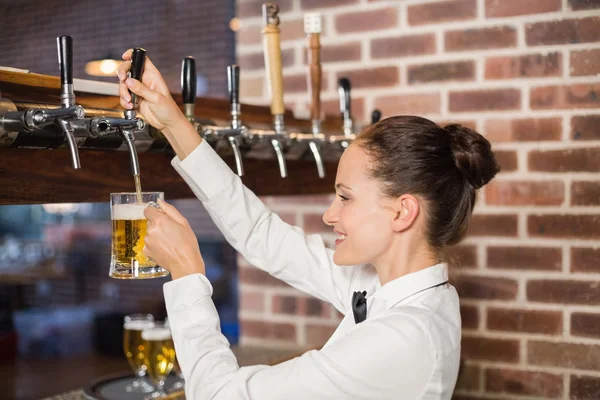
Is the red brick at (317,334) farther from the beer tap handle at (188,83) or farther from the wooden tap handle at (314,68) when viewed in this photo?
the beer tap handle at (188,83)

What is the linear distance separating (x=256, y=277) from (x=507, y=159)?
875 mm

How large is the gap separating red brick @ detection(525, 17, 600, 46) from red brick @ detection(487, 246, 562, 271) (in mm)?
550

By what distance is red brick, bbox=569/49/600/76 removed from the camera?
1.94m

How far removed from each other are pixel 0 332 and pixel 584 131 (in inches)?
192

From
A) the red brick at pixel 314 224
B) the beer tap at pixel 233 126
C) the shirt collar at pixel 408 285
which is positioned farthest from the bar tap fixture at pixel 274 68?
the red brick at pixel 314 224

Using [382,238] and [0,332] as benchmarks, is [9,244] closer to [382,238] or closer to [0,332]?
[0,332]

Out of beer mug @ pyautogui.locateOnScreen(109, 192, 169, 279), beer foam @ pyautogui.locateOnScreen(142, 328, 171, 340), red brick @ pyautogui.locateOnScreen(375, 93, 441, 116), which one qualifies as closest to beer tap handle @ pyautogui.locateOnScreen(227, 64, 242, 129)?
beer mug @ pyautogui.locateOnScreen(109, 192, 169, 279)

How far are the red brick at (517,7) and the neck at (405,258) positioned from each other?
2.99ft

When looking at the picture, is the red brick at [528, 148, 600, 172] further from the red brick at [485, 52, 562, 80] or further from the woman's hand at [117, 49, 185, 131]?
the woman's hand at [117, 49, 185, 131]

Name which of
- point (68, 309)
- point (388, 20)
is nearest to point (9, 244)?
point (68, 309)

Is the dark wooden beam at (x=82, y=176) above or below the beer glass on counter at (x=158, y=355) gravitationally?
above

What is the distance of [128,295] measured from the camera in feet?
20.6

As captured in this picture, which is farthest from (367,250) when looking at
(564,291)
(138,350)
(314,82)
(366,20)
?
(366,20)

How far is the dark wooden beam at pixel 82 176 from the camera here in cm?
121
